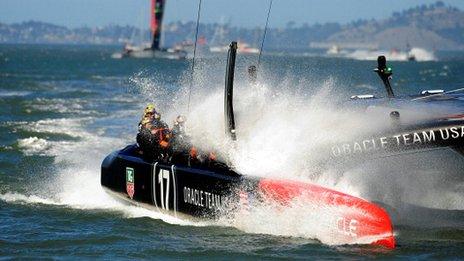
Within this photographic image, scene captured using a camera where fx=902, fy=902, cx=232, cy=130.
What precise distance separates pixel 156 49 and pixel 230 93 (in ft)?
362

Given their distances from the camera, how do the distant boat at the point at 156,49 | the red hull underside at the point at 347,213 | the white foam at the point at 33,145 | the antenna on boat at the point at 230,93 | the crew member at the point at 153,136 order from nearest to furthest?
1. the red hull underside at the point at 347,213
2. the antenna on boat at the point at 230,93
3. the crew member at the point at 153,136
4. the white foam at the point at 33,145
5. the distant boat at the point at 156,49

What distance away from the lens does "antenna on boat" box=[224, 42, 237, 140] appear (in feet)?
35.7

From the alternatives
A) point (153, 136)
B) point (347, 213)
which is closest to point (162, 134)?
point (153, 136)

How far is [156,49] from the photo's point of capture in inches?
4739

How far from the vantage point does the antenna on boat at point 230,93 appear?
428 inches

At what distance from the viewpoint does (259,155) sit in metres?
11.0

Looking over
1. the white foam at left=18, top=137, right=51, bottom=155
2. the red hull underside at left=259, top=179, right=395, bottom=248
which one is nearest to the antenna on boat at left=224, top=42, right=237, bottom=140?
the red hull underside at left=259, top=179, right=395, bottom=248

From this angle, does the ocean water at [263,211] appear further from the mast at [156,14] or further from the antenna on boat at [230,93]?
the mast at [156,14]

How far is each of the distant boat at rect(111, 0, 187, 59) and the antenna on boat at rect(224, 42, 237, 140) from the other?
306ft

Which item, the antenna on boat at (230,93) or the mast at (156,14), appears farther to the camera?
the mast at (156,14)

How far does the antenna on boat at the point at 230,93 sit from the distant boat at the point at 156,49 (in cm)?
9328

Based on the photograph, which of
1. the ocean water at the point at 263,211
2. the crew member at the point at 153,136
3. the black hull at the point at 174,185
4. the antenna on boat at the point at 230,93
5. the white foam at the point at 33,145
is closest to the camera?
the ocean water at the point at 263,211

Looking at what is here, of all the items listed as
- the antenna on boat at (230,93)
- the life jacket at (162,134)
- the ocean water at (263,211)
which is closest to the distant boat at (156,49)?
the ocean water at (263,211)

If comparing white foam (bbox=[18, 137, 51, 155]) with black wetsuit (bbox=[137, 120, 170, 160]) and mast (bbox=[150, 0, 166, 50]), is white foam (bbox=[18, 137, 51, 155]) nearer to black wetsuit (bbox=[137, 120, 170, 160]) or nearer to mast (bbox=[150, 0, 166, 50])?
black wetsuit (bbox=[137, 120, 170, 160])
